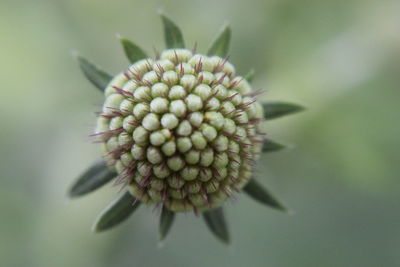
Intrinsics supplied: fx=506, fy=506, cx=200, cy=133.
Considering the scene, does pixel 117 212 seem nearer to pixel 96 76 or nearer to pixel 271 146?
pixel 96 76

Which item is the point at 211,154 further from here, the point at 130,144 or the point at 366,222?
the point at 366,222

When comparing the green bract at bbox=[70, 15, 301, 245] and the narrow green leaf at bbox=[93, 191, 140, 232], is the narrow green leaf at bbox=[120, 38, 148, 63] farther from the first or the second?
the narrow green leaf at bbox=[93, 191, 140, 232]

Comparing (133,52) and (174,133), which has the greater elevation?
(133,52)

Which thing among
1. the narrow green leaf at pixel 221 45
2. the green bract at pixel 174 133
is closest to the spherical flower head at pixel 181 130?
the green bract at pixel 174 133

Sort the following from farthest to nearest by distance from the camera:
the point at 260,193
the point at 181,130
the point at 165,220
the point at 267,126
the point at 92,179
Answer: the point at 267,126, the point at 260,193, the point at 92,179, the point at 165,220, the point at 181,130

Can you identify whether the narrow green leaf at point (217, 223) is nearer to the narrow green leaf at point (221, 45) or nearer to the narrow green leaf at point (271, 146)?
the narrow green leaf at point (271, 146)

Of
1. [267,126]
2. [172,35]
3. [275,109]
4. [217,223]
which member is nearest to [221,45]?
[172,35]

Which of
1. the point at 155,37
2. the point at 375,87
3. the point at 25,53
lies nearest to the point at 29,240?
the point at 25,53
